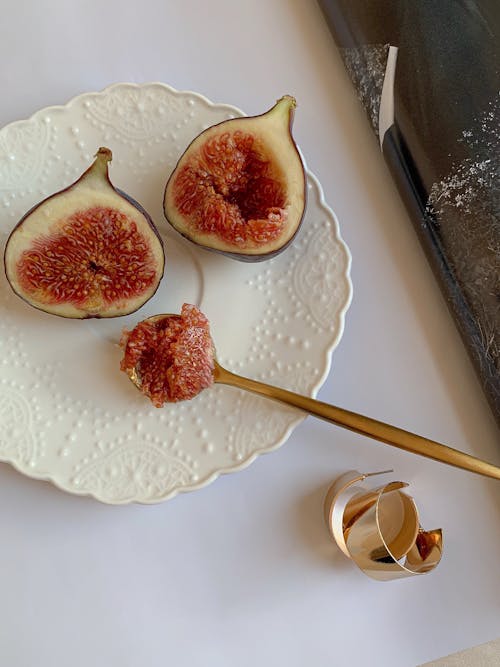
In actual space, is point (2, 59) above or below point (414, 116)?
above

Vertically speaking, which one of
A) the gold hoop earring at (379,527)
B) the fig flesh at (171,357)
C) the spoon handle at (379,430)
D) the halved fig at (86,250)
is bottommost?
the gold hoop earring at (379,527)

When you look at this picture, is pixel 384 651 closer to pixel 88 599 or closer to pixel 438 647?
pixel 438 647

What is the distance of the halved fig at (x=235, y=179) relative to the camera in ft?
3.07

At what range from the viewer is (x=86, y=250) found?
959 mm

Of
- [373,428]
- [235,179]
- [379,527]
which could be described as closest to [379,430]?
[373,428]

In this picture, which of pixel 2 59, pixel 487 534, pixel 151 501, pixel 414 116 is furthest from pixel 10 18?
pixel 487 534

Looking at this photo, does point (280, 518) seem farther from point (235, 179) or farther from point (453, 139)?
point (453, 139)

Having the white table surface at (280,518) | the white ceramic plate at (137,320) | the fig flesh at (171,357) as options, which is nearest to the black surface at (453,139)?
the white table surface at (280,518)

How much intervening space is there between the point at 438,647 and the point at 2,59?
117 centimetres

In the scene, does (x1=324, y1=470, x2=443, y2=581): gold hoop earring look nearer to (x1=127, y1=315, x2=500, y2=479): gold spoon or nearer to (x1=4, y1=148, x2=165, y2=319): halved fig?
(x1=127, y1=315, x2=500, y2=479): gold spoon

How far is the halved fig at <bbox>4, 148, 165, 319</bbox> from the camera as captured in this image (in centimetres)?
92

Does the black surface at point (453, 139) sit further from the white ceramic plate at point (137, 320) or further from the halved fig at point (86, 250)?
the halved fig at point (86, 250)

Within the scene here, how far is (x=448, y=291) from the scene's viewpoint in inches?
40.2

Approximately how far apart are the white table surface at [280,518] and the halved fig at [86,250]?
24 centimetres
